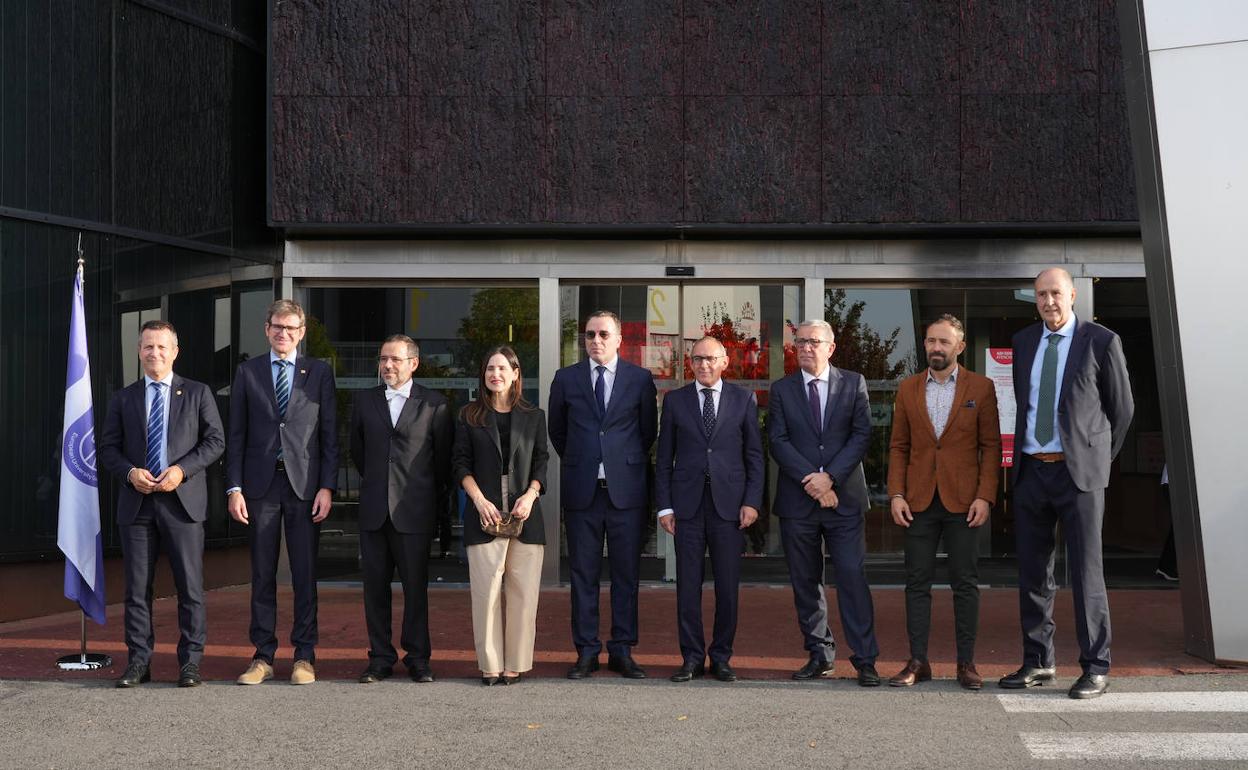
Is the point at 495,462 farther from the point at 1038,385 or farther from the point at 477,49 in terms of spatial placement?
the point at 477,49

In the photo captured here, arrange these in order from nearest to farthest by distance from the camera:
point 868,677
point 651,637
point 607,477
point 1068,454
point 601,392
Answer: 1. point 1068,454
2. point 868,677
3. point 607,477
4. point 601,392
5. point 651,637

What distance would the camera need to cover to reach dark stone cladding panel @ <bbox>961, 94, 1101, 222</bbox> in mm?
10211

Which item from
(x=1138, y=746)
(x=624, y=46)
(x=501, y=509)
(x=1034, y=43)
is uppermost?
(x=624, y=46)

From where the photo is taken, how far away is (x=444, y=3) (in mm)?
10320

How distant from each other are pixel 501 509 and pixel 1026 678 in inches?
114

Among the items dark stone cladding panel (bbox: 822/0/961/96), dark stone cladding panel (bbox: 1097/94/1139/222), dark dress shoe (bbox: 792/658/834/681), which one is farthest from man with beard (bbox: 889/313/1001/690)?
dark stone cladding panel (bbox: 1097/94/1139/222)

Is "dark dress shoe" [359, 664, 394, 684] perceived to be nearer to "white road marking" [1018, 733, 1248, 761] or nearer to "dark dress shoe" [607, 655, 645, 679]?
"dark dress shoe" [607, 655, 645, 679]

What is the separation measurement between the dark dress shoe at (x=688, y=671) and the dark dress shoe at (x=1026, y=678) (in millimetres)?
1583

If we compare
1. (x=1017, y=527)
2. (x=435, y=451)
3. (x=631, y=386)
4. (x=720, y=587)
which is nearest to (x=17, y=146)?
(x=435, y=451)

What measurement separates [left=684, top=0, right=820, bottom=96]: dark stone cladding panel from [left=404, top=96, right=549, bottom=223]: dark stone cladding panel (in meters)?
1.52

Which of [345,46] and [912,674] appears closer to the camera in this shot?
[912,674]

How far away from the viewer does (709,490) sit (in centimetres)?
688

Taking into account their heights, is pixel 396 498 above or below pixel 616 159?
below

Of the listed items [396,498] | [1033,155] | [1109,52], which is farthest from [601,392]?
[1109,52]
